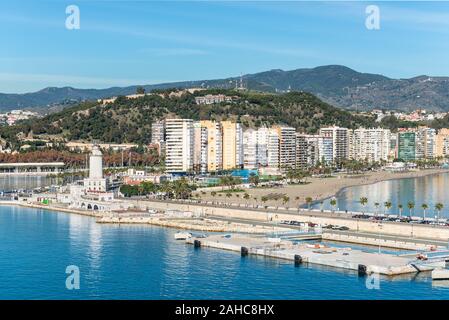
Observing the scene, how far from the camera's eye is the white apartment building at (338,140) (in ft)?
229

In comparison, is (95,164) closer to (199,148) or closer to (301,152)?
(199,148)

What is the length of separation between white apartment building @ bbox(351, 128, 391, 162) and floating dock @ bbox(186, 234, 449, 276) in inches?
1975

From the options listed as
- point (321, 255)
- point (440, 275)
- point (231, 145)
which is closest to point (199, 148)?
point (231, 145)

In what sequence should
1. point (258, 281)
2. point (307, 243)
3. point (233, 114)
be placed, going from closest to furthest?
point (258, 281) → point (307, 243) → point (233, 114)

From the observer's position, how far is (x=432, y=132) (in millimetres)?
81125

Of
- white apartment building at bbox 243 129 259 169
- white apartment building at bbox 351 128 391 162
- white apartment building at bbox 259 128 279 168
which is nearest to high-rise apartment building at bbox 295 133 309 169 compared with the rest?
white apartment building at bbox 259 128 279 168

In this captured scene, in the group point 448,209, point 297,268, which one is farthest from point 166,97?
point 297,268

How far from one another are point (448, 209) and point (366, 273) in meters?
16.9

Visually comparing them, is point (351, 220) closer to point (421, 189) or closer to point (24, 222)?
point (24, 222)

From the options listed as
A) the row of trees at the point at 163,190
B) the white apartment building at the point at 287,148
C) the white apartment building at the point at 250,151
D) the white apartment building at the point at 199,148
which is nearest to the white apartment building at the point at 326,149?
the white apartment building at the point at 287,148

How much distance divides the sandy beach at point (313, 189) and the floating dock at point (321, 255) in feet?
38.6

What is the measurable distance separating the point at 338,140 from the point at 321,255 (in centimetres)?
4963

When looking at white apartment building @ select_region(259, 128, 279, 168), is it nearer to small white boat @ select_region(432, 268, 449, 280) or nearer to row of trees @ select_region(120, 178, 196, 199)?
row of trees @ select_region(120, 178, 196, 199)

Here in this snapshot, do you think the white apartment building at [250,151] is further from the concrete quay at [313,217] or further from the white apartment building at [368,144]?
the concrete quay at [313,217]
